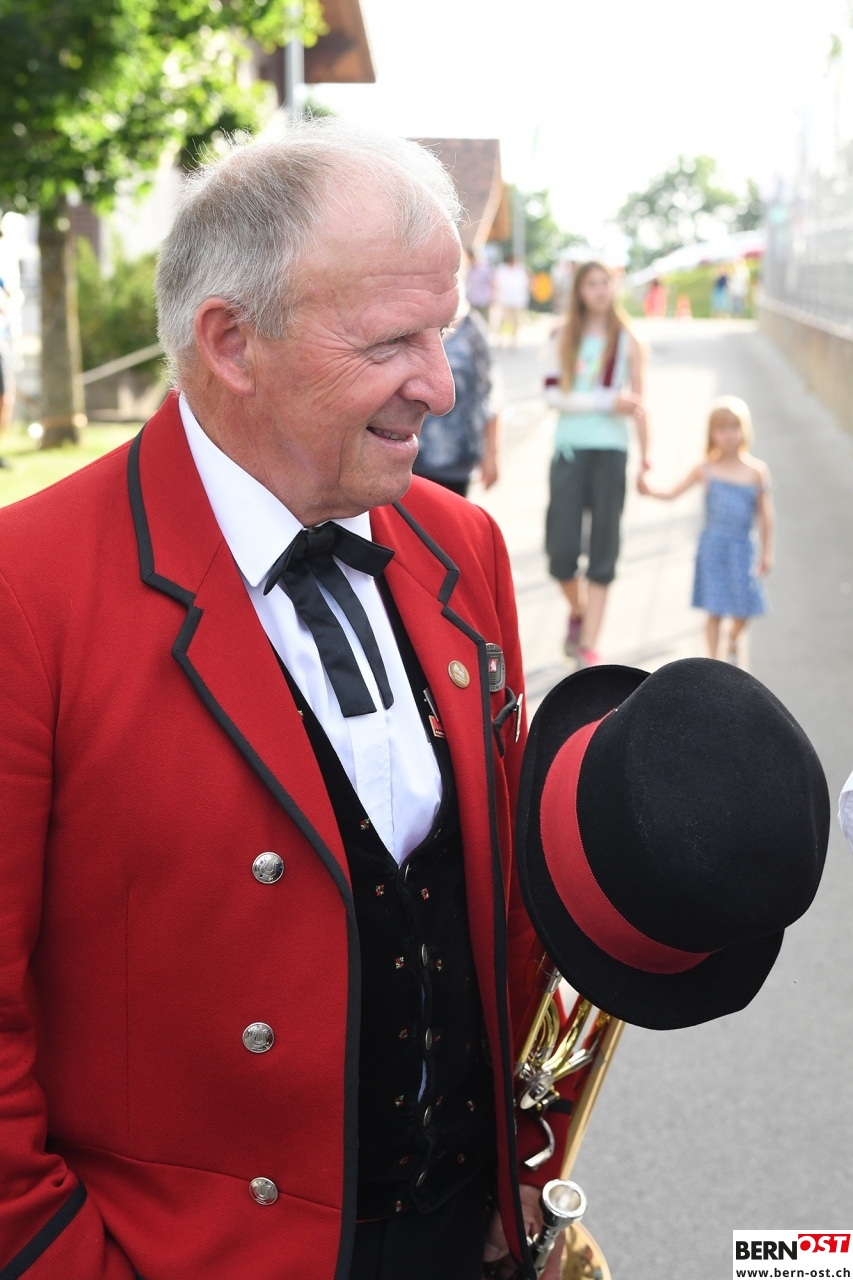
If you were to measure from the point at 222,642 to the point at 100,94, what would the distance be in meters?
11.0

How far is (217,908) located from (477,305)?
25.7 metres

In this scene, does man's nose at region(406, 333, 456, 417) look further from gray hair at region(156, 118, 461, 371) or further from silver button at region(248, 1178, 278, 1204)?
silver button at region(248, 1178, 278, 1204)

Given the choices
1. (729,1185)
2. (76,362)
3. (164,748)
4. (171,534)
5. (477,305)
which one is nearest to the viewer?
(164,748)

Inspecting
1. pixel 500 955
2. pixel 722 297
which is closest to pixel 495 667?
pixel 500 955

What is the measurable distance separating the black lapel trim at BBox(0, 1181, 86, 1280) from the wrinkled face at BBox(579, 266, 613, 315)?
622 cm

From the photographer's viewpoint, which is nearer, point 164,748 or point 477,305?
point 164,748

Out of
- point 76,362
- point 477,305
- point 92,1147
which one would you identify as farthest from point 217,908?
point 477,305

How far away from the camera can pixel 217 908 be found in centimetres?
171

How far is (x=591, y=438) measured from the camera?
7.32 meters

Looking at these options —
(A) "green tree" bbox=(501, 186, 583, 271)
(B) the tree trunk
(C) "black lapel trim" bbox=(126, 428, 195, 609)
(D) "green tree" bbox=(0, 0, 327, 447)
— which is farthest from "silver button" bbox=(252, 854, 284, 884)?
(A) "green tree" bbox=(501, 186, 583, 271)

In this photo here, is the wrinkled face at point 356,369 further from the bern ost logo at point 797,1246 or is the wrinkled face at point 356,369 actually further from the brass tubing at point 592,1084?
the bern ost logo at point 797,1246

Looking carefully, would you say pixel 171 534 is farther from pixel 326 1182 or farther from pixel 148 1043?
pixel 326 1182

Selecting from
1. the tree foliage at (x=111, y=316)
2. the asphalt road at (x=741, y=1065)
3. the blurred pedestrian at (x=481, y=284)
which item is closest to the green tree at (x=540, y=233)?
the blurred pedestrian at (x=481, y=284)

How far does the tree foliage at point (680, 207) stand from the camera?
138875 mm
